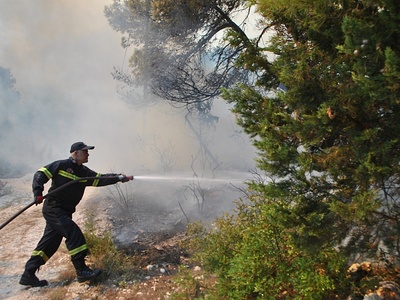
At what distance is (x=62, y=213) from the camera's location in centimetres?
404

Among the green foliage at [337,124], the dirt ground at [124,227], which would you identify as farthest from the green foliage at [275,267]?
the dirt ground at [124,227]

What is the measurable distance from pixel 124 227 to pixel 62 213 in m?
2.29

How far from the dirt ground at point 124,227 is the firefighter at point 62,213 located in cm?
21

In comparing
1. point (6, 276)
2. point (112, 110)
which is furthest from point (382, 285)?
point (112, 110)

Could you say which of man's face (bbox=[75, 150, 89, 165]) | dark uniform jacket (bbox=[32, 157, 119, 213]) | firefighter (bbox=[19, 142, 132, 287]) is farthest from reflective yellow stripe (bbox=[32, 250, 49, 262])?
man's face (bbox=[75, 150, 89, 165])

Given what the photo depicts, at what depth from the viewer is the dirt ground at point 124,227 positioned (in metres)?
3.89

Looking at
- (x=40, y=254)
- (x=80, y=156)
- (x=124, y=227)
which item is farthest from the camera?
(x=124, y=227)

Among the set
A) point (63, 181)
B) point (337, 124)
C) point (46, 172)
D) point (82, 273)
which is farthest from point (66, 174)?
point (337, 124)

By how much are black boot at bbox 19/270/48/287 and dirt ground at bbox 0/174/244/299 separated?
62mm

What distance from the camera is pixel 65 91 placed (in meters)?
15.2

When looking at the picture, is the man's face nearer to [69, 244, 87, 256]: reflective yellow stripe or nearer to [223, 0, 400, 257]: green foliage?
[69, 244, 87, 256]: reflective yellow stripe

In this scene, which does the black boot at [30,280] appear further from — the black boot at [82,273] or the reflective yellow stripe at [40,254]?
the black boot at [82,273]

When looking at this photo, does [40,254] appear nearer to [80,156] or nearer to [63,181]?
[63,181]

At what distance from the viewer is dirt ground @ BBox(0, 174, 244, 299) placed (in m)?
3.89
